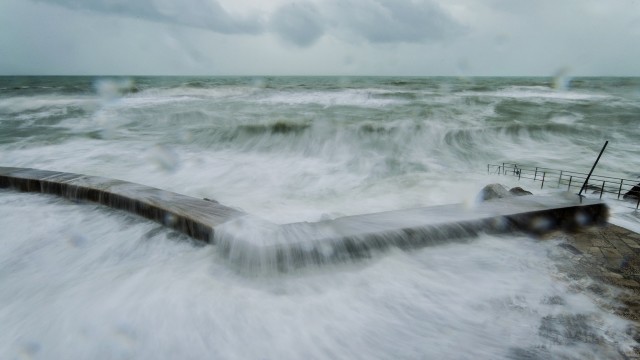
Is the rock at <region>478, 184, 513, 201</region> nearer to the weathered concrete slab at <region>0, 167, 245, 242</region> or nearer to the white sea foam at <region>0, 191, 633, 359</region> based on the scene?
the white sea foam at <region>0, 191, 633, 359</region>

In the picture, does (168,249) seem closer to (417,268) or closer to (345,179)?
(417,268)

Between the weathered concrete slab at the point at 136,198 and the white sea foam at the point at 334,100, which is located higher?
the white sea foam at the point at 334,100

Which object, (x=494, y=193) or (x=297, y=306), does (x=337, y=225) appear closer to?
(x=297, y=306)

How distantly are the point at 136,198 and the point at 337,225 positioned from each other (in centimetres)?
273

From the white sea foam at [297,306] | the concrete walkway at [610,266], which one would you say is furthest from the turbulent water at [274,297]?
the concrete walkway at [610,266]

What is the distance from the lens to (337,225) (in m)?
4.09

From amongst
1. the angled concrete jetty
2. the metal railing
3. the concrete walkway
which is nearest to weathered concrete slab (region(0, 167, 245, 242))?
the angled concrete jetty

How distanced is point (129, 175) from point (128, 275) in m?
6.08

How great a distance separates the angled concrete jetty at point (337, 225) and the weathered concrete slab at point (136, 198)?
0.04ft

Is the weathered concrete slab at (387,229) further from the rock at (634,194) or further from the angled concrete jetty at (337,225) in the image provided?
the rock at (634,194)

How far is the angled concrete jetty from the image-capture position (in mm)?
3648

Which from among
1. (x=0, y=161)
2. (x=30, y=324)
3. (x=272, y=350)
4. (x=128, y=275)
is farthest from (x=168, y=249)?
(x=0, y=161)

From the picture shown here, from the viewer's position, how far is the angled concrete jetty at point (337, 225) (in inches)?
144

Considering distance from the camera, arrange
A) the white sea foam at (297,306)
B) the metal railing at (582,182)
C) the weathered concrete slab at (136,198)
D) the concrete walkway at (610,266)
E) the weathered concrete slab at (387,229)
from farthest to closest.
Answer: the metal railing at (582,182) → the weathered concrete slab at (136,198) → the weathered concrete slab at (387,229) → the concrete walkway at (610,266) → the white sea foam at (297,306)
